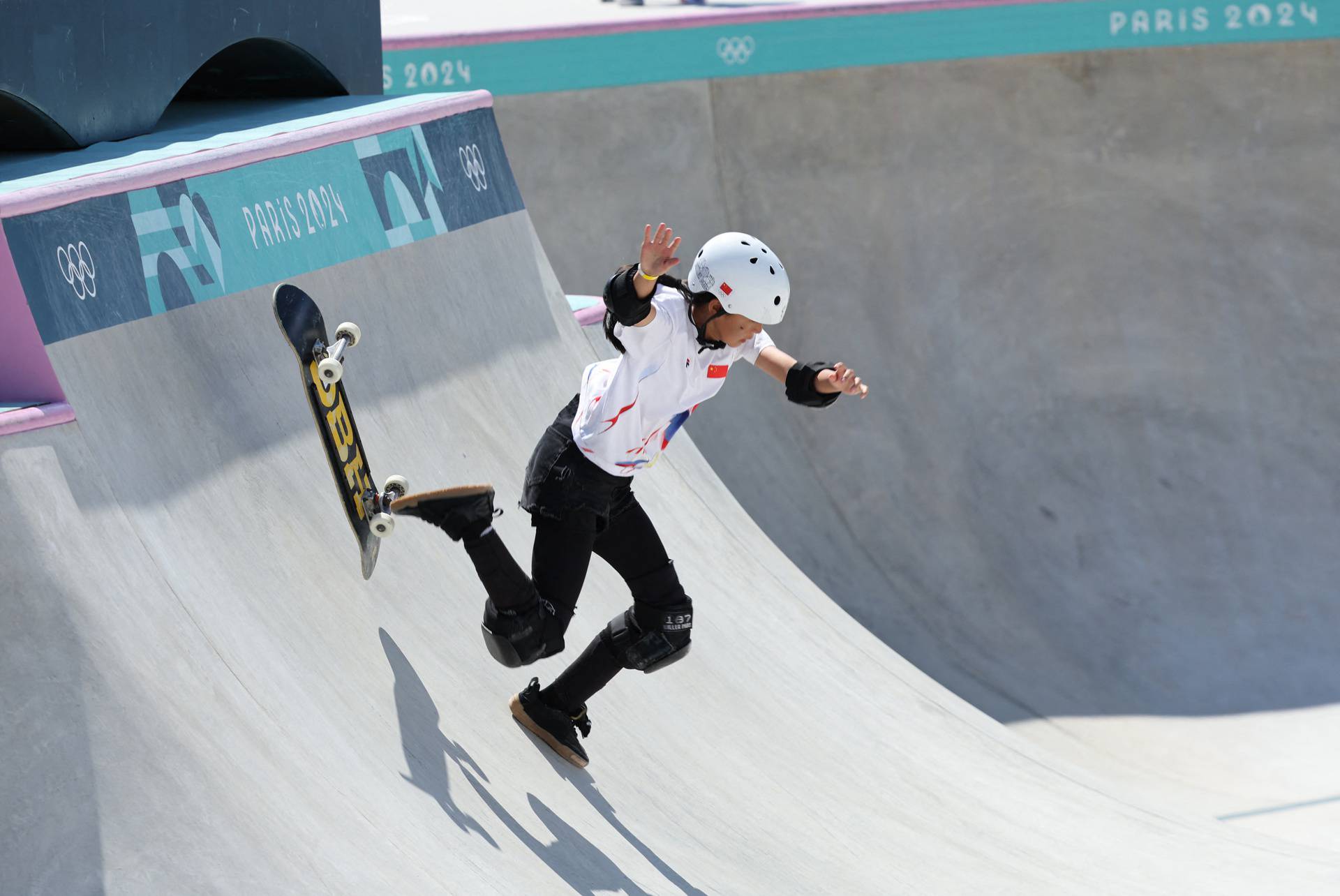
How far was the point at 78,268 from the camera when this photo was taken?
178 inches

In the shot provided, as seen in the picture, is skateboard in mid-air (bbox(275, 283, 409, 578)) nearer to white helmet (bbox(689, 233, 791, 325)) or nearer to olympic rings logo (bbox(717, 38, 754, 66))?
white helmet (bbox(689, 233, 791, 325))

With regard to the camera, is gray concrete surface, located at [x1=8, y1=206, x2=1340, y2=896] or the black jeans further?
the black jeans

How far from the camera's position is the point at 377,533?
4.68m

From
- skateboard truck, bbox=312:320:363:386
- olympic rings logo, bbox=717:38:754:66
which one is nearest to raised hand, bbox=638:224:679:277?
skateboard truck, bbox=312:320:363:386

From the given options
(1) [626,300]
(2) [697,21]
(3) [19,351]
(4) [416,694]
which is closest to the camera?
(3) [19,351]

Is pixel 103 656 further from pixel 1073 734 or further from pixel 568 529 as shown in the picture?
pixel 1073 734

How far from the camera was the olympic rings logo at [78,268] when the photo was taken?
4461mm

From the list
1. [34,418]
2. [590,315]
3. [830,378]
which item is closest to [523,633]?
[830,378]

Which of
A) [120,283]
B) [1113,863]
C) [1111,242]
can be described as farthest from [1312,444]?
[120,283]

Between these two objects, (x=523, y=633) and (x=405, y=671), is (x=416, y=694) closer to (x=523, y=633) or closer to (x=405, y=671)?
(x=405, y=671)

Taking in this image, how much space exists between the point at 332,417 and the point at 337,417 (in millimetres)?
40

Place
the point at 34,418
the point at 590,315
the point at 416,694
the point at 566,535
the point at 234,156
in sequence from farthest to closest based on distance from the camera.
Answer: the point at 590,315 → the point at 234,156 → the point at 416,694 → the point at 566,535 → the point at 34,418

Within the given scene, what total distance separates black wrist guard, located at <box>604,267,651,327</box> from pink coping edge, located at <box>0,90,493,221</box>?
5.66 feet

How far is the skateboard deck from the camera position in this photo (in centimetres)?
462
